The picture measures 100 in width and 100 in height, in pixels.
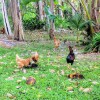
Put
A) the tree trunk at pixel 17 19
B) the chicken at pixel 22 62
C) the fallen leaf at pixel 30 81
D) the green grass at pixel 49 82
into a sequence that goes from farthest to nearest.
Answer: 1. the tree trunk at pixel 17 19
2. the chicken at pixel 22 62
3. the fallen leaf at pixel 30 81
4. the green grass at pixel 49 82

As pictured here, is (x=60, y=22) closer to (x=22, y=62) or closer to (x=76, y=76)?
(x=22, y=62)

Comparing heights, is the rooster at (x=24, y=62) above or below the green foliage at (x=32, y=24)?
above

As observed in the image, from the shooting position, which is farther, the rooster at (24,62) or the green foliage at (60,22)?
the green foliage at (60,22)

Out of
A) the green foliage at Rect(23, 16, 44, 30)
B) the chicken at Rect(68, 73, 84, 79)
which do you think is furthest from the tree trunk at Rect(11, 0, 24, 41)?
the chicken at Rect(68, 73, 84, 79)

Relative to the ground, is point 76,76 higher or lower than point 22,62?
lower

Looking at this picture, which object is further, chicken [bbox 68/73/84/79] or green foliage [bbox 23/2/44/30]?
green foliage [bbox 23/2/44/30]

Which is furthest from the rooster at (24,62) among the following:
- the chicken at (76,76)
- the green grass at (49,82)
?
the chicken at (76,76)

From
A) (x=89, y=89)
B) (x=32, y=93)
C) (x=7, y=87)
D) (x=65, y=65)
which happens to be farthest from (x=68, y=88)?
(x=65, y=65)

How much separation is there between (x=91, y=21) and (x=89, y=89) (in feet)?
22.6

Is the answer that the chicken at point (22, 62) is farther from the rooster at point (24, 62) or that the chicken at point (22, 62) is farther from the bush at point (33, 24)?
the bush at point (33, 24)

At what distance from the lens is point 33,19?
22125 mm

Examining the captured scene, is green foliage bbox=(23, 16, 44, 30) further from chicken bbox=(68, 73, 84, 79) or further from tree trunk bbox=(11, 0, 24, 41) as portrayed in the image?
chicken bbox=(68, 73, 84, 79)

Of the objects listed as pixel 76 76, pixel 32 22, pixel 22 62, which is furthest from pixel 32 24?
pixel 76 76

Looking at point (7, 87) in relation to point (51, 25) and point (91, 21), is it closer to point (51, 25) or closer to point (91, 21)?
point (91, 21)
